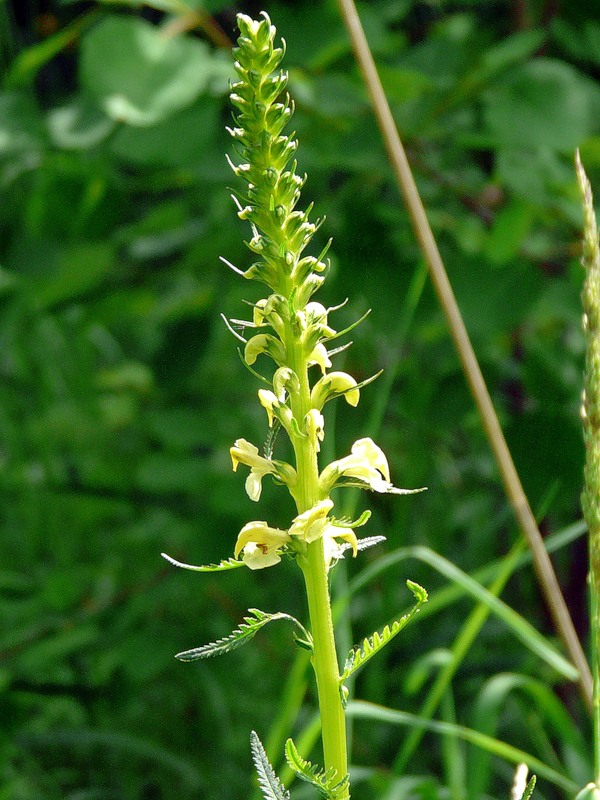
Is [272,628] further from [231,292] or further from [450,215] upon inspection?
[450,215]

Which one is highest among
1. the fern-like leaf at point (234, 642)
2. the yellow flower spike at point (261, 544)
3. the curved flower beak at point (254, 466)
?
the curved flower beak at point (254, 466)

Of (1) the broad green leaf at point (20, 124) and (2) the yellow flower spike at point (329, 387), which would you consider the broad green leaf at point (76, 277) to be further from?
(2) the yellow flower spike at point (329, 387)

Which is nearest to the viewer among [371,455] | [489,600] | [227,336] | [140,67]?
[371,455]

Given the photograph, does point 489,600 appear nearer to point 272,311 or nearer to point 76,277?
point 272,311

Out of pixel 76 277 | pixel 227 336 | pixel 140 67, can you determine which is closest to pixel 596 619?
pixel 140 67

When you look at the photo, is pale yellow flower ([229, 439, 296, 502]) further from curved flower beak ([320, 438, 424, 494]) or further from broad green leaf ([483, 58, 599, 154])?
broad green leaf ([483, 58, 599, 154])

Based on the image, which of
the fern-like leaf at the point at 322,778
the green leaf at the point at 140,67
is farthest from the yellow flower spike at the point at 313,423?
the green leaf at the point at 140,67

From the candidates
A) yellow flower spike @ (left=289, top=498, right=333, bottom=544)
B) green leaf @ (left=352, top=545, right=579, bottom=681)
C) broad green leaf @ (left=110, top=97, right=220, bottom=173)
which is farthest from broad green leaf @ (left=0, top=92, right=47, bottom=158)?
yellow flower spike @ (left=289, top=498, right=333, bottom=544)
